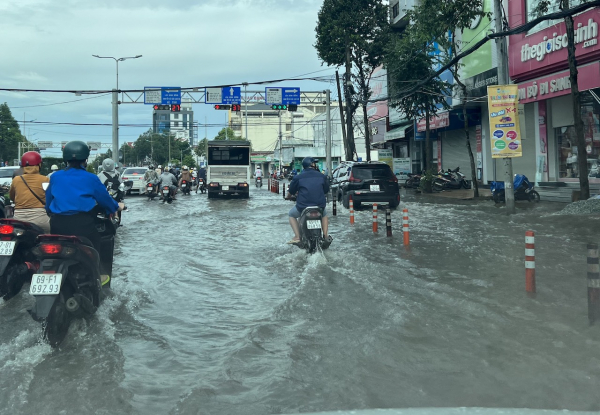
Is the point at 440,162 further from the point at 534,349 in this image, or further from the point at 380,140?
the point at 534,349

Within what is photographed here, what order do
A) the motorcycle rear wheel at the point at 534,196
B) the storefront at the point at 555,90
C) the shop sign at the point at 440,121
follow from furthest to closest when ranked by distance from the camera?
the shop sign at the point at 440,121
the motorcycle rear wheel at the point at 534,196
the storefront at the point at 555,90

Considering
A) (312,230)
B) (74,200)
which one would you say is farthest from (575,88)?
(74,200)

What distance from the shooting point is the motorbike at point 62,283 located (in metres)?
5.12

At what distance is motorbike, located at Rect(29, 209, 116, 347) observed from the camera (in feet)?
16.8

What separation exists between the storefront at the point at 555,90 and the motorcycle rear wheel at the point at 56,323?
17.1 meters

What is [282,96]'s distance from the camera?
134 feet

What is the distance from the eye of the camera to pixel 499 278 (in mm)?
8633

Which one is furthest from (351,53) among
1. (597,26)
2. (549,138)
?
(597,26)

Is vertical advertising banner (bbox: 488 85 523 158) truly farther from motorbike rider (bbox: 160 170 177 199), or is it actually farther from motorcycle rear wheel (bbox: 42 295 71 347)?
motorbike rider (bbox: 160 170 177 199)

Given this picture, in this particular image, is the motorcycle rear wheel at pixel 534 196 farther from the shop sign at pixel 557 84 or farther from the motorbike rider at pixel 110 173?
the motorbike rider at pixel 110 173

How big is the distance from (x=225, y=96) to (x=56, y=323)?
35820 mm

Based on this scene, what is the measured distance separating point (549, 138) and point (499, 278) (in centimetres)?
1793

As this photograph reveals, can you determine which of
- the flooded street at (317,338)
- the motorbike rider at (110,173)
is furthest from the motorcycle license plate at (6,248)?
the motorbike rider at (110,173)

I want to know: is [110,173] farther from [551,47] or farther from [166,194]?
[551,47]
